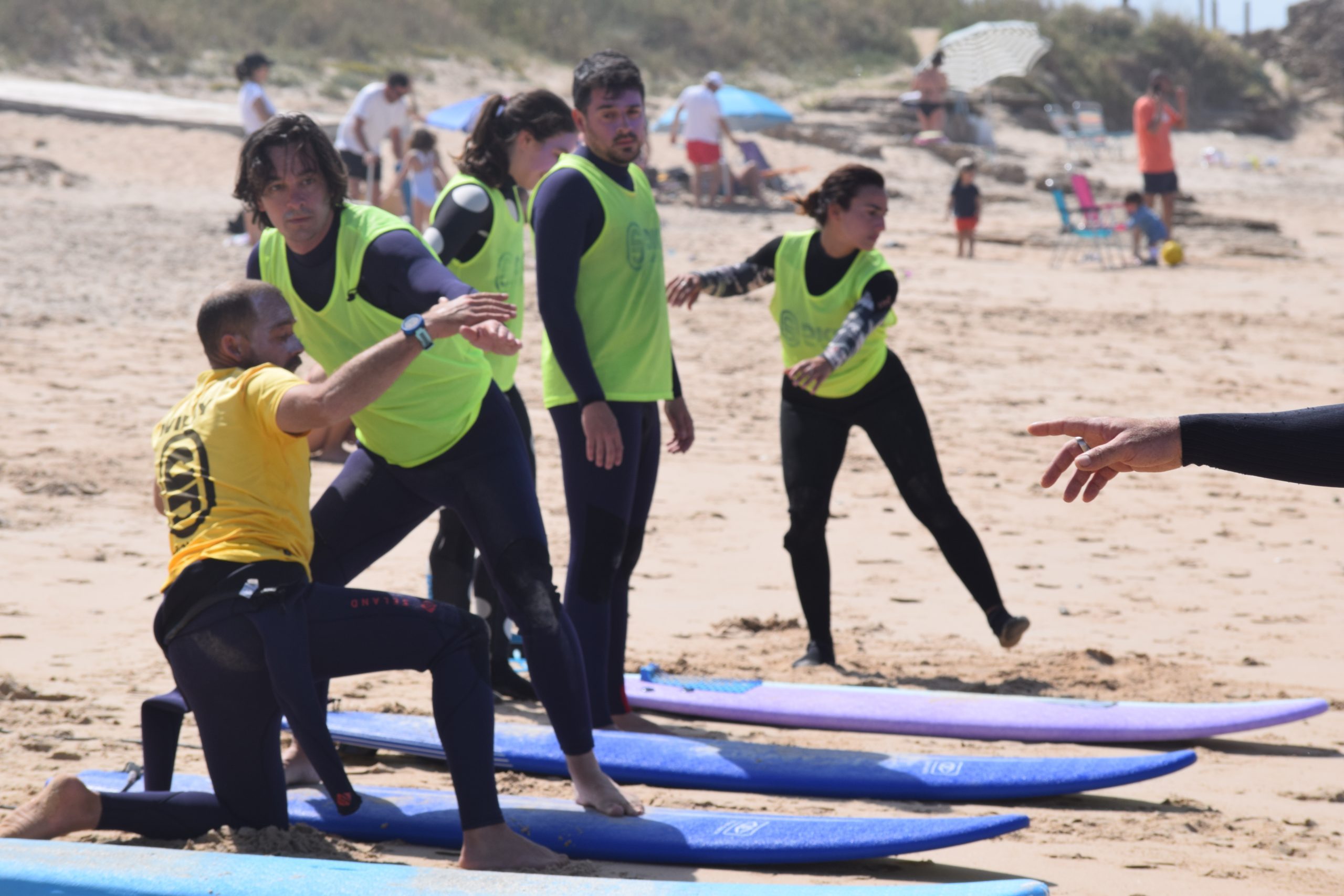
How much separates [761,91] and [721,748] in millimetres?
29577

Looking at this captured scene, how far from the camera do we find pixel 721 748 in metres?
3.99

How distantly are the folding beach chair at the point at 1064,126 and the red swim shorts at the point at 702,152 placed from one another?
10498 mm

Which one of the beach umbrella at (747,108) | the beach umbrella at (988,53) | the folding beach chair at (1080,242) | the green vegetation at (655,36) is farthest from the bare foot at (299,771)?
the beach umbrella at (988,53)

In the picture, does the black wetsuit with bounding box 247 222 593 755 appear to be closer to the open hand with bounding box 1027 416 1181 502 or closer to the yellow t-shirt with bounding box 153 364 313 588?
the yellow t-shirt with bounding box 153 364 313 588

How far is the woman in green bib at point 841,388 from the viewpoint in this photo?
471 centimetres

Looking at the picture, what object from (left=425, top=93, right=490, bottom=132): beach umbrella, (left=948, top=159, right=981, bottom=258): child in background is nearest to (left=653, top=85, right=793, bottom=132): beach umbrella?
(left=425, top=93, right=490, bottom=132): beach umbrella

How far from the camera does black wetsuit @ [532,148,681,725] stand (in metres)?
3.88

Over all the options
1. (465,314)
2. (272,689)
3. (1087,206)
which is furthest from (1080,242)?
(272,689)

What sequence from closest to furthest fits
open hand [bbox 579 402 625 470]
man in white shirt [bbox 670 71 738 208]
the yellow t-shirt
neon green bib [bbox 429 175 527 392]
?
the yellow t-shirt, open hand [bbox 579 402 625 470], neon green bib [bbox 429 175 527 392], man in white shirt [bbox 670 71 738 208]

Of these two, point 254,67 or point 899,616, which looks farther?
point 254,67

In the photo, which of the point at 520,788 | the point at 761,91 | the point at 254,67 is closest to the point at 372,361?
the point at 520,788

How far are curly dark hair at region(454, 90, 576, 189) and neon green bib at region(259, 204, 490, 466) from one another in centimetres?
97

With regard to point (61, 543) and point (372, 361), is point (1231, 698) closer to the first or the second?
point (372, 361)

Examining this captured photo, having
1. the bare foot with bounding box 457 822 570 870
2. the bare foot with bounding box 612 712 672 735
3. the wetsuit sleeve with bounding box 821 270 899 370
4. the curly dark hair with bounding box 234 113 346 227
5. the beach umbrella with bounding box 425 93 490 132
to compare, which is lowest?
the bare foot with bounding box 612 712 672 735
